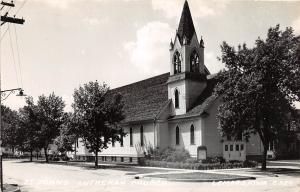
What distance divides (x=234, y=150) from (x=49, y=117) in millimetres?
28337

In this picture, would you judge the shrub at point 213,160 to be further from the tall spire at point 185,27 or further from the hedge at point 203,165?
the tall spire at point 185,27

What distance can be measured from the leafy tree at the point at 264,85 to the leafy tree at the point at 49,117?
31122mm

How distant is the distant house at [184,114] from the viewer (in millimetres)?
41469

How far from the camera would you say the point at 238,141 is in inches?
1697

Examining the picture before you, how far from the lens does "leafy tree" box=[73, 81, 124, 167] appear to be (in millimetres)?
41469

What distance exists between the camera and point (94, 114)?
41688mm

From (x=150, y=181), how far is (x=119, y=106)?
18.4 m

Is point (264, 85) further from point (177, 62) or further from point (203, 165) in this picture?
point (177, 62)

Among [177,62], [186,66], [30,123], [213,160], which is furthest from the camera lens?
[30,123]

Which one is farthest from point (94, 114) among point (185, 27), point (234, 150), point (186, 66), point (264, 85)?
point (264, 85)

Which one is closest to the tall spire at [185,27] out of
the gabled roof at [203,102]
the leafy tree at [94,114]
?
the gabled roof at [203,102]

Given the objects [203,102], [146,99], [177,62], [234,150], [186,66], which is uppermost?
[177,62]

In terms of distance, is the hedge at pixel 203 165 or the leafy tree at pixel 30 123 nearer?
the hedge at pixel 203 165

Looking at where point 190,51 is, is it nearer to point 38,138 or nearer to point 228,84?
point 228,84
